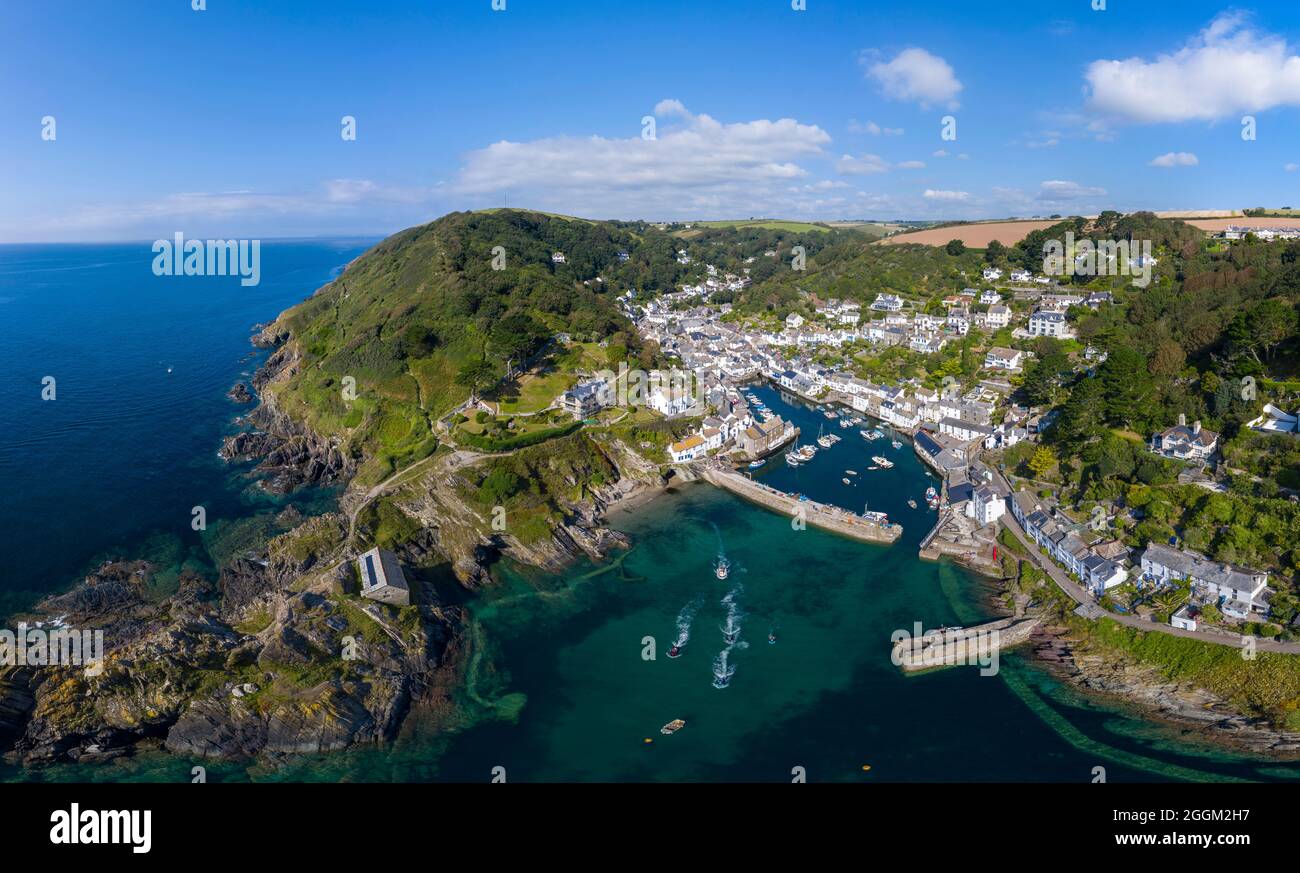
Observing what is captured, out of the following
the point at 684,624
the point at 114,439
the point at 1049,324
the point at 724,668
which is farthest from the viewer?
the point at 1049,324

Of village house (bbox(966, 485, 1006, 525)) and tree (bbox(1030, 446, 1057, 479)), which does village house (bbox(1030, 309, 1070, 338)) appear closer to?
tree (bbox(1030, 446, 1057, 479))

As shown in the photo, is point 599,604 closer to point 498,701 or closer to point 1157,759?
point 498,701

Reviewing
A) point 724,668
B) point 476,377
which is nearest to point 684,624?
point 724,668

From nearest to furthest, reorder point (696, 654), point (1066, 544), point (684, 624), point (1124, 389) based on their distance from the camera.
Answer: point (696, 654) → point (684, 624) → point (1066, 544) → point (1124, 389)

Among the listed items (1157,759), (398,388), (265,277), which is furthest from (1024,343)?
(265,277)

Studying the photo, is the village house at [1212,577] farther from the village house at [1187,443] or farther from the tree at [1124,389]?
the tree at [1124,389]

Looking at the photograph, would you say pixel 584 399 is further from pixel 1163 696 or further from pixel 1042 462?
pixel 1163 696

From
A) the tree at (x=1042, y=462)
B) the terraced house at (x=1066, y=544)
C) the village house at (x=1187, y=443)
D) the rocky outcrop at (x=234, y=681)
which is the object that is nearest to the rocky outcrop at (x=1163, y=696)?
the terraced house at (x=1066, y=544)
